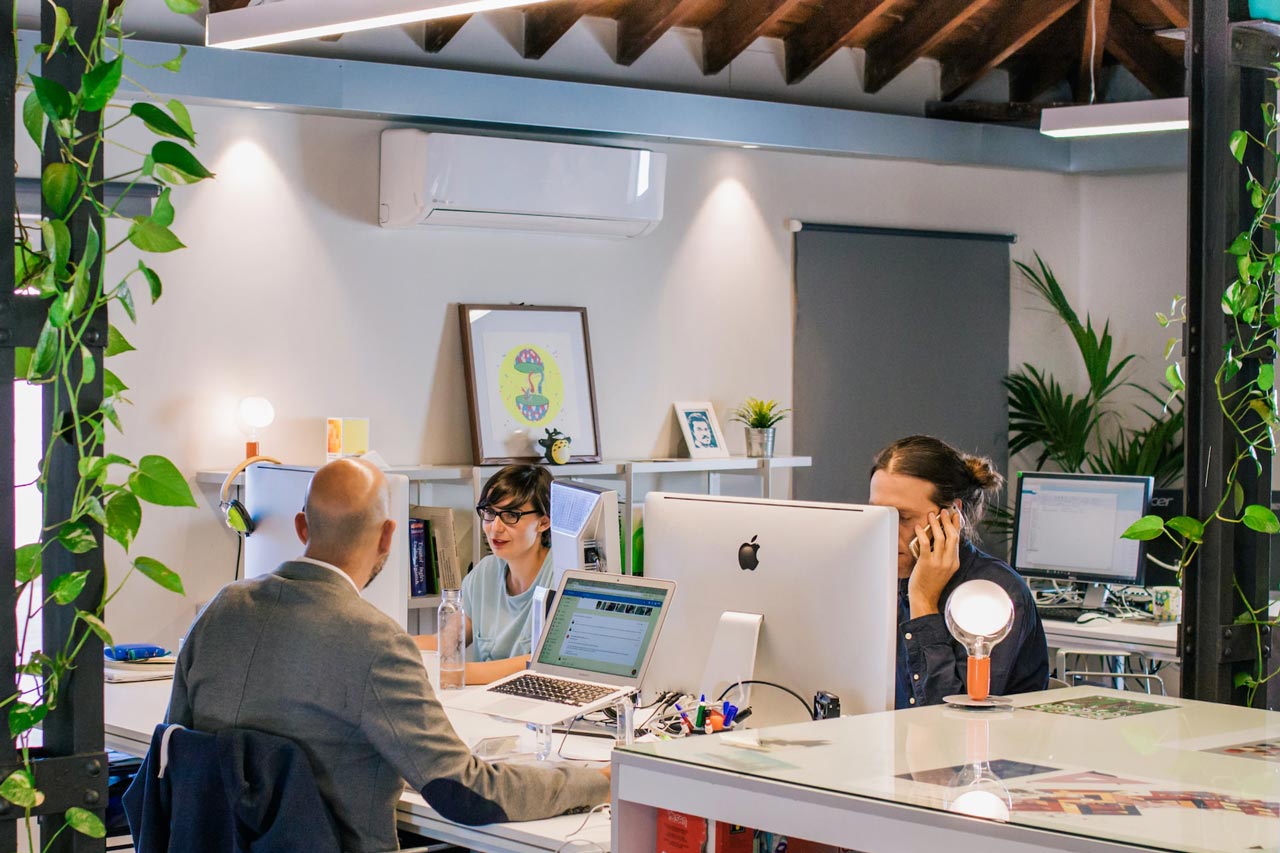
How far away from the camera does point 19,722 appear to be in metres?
1.62

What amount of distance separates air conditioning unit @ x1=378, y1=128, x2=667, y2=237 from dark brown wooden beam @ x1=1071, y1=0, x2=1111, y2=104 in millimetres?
2250

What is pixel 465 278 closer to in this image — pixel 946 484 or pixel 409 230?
pixel 409 230

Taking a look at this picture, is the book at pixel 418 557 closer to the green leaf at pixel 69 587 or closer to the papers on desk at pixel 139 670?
the papers on desk at pixel 139 670

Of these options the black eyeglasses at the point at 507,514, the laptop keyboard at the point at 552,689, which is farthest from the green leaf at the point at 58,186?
the black eyeglasses at the point at 507,514

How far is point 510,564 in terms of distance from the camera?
13.9 feet

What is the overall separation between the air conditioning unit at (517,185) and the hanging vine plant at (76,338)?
14.1 ft

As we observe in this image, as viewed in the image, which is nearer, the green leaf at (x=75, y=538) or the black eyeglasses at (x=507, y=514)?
the green leaf at (x=75, y=538)

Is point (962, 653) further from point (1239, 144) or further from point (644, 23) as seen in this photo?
point (644, 23)

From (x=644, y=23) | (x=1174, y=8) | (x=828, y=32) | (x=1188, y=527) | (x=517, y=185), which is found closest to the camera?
(x=1188, y=527)

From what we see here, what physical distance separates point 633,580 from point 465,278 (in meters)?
3.28

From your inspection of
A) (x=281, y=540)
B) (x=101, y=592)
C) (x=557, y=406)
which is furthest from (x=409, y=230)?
(x=101, y=592)

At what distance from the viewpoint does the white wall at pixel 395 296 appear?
5.67 metres

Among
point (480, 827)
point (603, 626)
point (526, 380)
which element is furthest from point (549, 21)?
point (480, 827)

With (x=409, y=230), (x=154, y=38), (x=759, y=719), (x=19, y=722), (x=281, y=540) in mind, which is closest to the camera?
(x=19, y=722)
